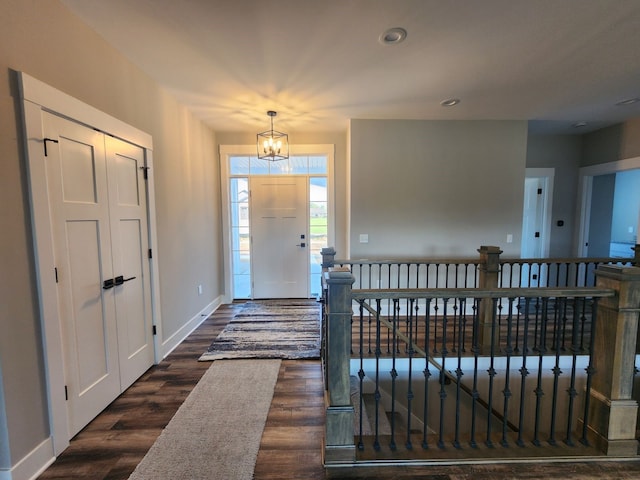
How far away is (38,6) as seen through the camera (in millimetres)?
1602

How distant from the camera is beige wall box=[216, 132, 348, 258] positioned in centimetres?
448

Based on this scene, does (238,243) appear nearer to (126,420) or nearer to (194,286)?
(194,286)

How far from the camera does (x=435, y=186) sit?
397 cm

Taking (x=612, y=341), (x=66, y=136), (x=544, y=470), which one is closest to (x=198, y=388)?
(x=66, y=136)

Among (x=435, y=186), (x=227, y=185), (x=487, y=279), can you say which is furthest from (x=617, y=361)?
(x=227, y=185)

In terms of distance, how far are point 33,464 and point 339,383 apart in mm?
1762

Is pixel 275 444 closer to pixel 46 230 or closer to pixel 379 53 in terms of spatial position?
pixel 46 230

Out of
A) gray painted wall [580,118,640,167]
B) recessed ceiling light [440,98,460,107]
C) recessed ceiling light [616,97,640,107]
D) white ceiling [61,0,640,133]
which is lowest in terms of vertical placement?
gray painted wall [580,118,640,167]

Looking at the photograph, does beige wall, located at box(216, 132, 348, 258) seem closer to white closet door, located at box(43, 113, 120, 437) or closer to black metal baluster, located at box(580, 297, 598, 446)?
white closet door, located at box(43, 113, 120, 437)

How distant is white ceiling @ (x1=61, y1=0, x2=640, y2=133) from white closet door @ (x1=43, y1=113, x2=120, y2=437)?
3.07 feet

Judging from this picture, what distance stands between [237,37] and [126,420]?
9.49 feet

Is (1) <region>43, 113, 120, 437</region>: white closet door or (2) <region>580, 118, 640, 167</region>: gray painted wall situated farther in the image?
(2) <region>580, 118, 640, 167</region>: gray painted wall

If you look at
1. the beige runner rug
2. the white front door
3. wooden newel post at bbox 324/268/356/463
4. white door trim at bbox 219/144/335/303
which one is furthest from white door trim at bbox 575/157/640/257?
the white front door

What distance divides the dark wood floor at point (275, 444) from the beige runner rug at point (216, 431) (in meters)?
0.07
